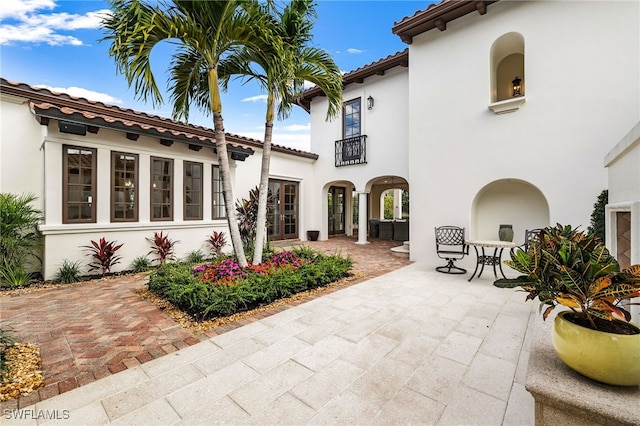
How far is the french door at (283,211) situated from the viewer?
10.7 m

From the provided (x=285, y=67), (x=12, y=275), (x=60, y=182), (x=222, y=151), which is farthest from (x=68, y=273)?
(x=285, y=67)

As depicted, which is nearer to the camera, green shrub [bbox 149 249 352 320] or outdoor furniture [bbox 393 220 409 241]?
green shrub [bbox 149 249 352 320]

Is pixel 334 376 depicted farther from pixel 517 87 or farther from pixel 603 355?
pixel 517 87

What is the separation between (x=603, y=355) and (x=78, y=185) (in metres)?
7.57

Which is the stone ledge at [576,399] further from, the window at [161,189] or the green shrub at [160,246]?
the window at [161,189]

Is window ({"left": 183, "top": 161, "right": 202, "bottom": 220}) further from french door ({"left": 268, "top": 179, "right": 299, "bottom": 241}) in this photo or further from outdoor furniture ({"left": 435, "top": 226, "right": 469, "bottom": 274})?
outdoor furniture ({"left": 435, "top": 226, "right": 469, "bottom": 274})

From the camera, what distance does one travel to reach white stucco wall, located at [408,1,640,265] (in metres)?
5.12

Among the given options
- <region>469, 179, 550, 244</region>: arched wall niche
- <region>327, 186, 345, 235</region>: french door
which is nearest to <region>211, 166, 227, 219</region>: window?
<region>327, 186, 345, 235</region>: french door

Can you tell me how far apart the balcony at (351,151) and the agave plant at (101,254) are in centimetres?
784

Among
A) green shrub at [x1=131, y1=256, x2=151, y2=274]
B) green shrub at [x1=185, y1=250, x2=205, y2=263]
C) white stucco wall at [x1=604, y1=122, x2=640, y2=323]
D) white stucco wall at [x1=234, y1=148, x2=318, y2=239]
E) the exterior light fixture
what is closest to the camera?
white stucco wall at [x1=604, y1=122, x2=640, y2=323]

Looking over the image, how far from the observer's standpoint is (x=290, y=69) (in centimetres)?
429

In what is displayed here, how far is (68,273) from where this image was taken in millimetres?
5172

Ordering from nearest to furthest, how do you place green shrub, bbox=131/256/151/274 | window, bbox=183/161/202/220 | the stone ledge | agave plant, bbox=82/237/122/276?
the stone ledge → agave plant, bbox=82/237/122/276 → green shrub, bbox=131/256/151/274 → window, bbox=183/161/202/220

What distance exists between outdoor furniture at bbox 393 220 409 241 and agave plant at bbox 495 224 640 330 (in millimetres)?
10996
